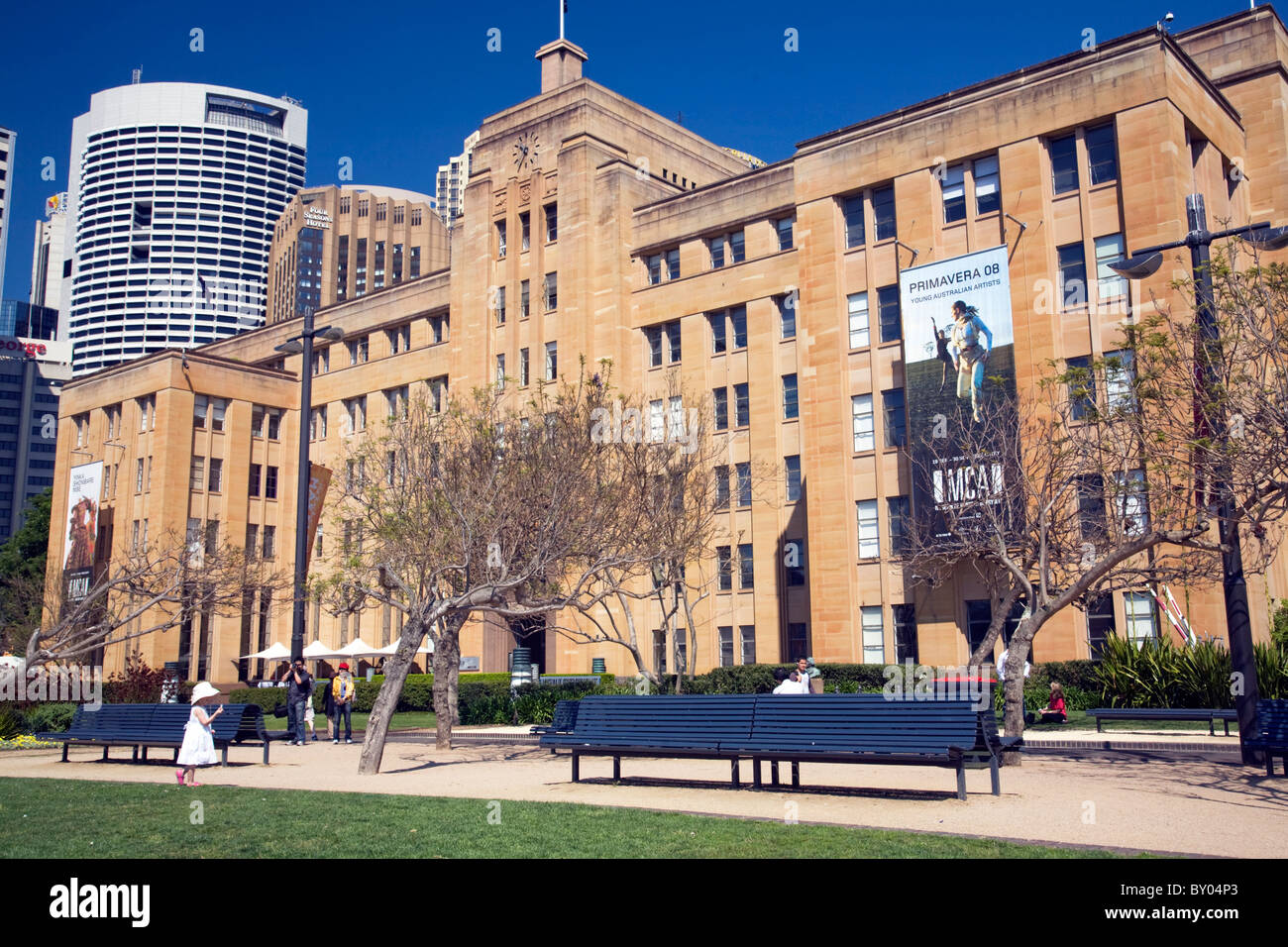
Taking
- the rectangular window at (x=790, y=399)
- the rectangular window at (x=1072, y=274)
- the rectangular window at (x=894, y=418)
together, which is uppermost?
the rectangular window at (x=1072, y=274)

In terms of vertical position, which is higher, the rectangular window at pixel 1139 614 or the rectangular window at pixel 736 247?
the rectangular window at pixel 736 247

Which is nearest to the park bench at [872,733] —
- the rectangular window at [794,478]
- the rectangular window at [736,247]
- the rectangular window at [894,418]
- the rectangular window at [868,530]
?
the rectangular window at [868,530]

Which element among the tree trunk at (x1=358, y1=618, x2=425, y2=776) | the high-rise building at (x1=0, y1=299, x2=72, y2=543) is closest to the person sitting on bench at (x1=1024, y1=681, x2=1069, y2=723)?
the tree trunk at (x1=358, y1=618, x2=425, y2=776)

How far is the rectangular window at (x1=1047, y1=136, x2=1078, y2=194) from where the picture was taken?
108ft

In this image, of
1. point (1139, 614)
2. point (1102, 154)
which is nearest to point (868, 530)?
point (1139, 614)

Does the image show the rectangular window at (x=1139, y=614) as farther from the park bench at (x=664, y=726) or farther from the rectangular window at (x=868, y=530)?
the park bench at (x=664, y=726)

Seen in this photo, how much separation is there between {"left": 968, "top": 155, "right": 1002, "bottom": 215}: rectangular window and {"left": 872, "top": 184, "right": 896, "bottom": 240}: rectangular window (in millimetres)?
2854

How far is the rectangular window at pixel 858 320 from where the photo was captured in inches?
1436

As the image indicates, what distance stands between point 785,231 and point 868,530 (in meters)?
12.1

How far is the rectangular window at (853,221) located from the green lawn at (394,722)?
2014 centimetres

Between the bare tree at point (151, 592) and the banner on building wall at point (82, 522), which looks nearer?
the bare tree at point (151, 592)

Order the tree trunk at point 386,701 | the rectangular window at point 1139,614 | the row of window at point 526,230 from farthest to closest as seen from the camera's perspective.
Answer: the row of window at point 526,230 < the rectangular window at point 1139,614 < the tree trunk at point 386,701
